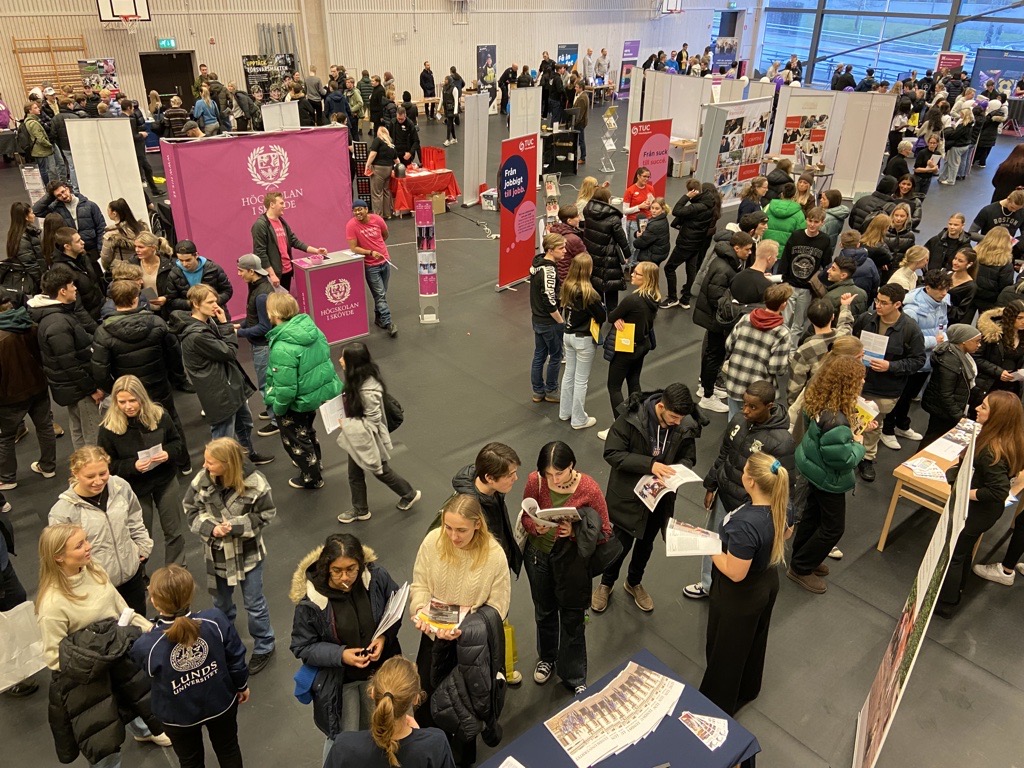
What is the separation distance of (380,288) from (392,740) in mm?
6353

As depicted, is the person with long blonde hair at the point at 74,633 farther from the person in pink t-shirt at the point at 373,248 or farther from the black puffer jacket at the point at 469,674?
the person in pink t-shirt at the point at 373,248

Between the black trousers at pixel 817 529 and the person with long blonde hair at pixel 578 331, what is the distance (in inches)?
87.6

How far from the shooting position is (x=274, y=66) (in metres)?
20.0

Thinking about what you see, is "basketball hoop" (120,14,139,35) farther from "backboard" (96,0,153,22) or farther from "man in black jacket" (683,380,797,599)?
"man in black jacket" (683,380,797,599)

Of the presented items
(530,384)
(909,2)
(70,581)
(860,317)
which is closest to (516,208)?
(530,384)

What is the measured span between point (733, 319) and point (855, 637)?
276 centimetres

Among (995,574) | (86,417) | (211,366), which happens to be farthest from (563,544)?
(86,417)

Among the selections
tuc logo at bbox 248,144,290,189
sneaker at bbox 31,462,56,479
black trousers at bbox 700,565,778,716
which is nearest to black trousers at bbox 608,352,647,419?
black trousers at bbox 700,565,778,716

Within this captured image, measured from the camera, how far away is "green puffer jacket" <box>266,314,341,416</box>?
508 centimetres

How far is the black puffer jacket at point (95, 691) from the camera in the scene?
2.99 meters

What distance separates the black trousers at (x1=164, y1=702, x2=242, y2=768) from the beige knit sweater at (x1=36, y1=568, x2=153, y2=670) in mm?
468

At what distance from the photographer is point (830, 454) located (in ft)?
14.0

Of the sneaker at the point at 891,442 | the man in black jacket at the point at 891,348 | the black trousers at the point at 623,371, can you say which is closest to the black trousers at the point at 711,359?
the black trousers at the point at 623,371

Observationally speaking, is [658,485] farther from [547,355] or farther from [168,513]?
[547,355]
